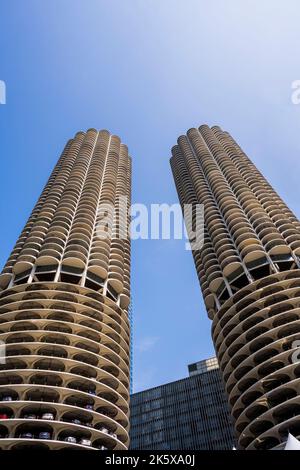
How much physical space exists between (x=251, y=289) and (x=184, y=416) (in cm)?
7108

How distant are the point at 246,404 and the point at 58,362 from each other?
74.8 ft

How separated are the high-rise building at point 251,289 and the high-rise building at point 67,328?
45.8ft

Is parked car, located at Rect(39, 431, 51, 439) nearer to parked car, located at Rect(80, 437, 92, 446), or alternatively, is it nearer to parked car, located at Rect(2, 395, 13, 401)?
parked car, located at Rect(80, 437, 92, 446)

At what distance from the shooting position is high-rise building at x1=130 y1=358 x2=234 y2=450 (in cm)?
12056

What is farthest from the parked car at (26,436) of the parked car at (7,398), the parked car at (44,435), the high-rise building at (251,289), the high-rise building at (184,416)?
the high-rise building at (184,416)

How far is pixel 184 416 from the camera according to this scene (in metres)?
127

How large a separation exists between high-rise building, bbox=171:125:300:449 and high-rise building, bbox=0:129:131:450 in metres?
13.9

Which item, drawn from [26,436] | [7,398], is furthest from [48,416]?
[7,398]

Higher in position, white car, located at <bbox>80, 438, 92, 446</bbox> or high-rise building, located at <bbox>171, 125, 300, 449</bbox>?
high-rise building, located at <bbox>171, 125, 300, 449</bbox>

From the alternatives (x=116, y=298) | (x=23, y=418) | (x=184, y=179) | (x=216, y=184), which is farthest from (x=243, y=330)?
(x=184, y=179)

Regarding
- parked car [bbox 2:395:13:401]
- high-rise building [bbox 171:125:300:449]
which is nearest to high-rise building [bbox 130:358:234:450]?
high-rise building [bbox 171:125:300:449]

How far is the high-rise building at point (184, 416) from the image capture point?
121 m

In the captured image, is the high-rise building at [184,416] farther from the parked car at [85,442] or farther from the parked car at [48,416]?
the parked car at [48,416]

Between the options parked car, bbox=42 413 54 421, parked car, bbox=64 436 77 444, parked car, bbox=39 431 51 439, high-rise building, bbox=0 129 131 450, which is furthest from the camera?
high-rise building, bbox=0 129 131 450
